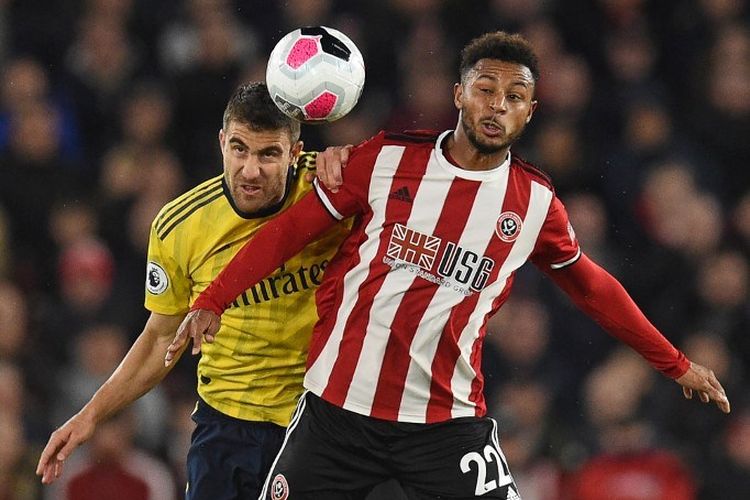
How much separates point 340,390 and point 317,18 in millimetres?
4711

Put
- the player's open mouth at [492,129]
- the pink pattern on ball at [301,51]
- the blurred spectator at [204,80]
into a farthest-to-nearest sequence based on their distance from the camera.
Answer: the blurred spectator at [204,80], the pink pattern on ball at [301,51], the player's open mouth at [492,129]

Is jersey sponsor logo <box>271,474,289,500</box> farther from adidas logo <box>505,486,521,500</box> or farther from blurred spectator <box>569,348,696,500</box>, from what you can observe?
blurred spectator <box>569,348,696,500</box>

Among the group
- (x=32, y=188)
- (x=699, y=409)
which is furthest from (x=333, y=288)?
(x=32, y=188)

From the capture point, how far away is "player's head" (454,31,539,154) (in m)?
4.13

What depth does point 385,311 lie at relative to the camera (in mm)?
4160

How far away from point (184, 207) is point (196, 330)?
2.27 feet

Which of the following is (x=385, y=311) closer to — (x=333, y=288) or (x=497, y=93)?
(x=333, y=288)

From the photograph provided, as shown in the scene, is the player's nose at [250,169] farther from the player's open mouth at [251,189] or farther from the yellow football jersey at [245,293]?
the yellow football jersey at [245,293]

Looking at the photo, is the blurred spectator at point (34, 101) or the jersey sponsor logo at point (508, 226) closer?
the jersey sponsor logo at point (508, 226)

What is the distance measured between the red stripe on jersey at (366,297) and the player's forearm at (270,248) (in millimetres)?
209

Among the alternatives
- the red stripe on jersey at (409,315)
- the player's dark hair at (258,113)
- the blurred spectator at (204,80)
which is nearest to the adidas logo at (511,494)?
the red stripe on jersey at (409,315)

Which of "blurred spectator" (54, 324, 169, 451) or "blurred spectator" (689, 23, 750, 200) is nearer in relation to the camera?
"blurred spectator" (54, 324, 169, 451)

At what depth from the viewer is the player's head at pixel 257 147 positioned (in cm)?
439

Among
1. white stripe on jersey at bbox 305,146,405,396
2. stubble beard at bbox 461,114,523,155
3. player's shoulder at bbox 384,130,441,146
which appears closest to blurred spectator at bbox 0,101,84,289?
white stripe on jersey at bbox 305,146,405,396
